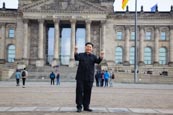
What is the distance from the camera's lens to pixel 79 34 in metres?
86.5

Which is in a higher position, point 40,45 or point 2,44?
point 2,44

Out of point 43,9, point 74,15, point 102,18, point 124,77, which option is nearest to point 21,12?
point 43,9

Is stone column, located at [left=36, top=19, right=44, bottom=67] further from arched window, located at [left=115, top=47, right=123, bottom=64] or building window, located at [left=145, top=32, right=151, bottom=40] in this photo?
building window, located at [left=145, top=32, right=151, bottom=40]

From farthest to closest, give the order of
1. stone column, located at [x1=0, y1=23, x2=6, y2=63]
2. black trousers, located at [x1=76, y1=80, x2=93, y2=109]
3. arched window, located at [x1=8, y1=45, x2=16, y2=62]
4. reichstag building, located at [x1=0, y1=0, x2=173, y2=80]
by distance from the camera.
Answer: arched window, located at [x1=8, y1=45, x2=16, y2=62]
stone column, located at [x1=0, y1=23, x2=6, y2=63]
reichstag building, located at [x1=0, y1=0, x2=173, y2=80]
black trousers, located at [x1=76, y1=80, x2=93, y2=109]

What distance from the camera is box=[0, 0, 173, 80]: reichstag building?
8138 cm

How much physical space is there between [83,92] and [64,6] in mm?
68787

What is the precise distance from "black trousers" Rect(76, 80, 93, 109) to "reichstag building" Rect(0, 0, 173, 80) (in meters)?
66.8

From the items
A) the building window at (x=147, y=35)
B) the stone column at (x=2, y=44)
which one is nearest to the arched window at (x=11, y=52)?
the stone column at (x=2, y=44)

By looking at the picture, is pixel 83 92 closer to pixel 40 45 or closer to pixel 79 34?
pixel 40 45

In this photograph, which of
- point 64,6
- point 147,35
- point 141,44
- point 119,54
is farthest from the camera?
point 119,54

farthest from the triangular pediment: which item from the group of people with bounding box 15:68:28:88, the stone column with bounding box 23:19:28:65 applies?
the group of people with bounding box 15:68:28:88

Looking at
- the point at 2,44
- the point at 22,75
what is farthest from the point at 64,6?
the point at 22,75

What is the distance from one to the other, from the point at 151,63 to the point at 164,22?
927 centimetres

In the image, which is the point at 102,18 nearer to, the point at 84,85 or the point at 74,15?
the point at 74,15
